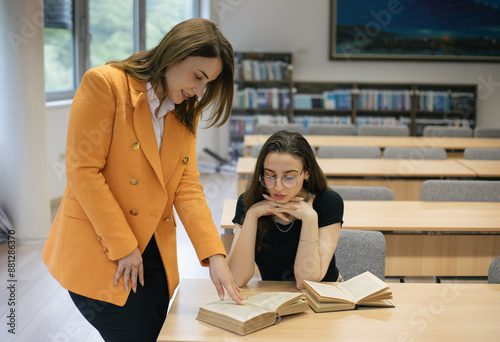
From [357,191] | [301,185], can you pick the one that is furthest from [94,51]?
[301,185]

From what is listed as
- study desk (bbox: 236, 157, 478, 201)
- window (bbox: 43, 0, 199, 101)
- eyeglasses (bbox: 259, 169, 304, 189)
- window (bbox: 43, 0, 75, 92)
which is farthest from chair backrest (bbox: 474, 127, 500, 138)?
eyeglasses (bbox: 259, 169, 304, 189)

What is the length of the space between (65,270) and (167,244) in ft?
0.99

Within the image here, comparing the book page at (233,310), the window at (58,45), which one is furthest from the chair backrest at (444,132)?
the book page at (233,310)

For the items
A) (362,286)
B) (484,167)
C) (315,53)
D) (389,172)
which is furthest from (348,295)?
(315,53)

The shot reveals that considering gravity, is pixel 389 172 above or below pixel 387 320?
above

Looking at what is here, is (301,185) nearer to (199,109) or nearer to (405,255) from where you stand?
(199,109)

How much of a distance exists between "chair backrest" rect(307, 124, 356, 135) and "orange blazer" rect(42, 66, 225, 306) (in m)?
4.90

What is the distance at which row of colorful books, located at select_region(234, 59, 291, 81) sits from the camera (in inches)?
340

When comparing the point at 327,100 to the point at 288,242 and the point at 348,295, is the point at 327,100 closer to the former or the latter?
the point at 288,242

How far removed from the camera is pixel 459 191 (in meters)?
3.64

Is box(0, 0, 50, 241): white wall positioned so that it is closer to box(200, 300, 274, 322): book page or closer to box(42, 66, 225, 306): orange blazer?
box(42, 66, 225, 306): orange blazer

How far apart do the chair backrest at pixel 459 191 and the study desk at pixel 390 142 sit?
2022mm

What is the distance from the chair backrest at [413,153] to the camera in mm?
5027

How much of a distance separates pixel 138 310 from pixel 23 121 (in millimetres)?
3318
